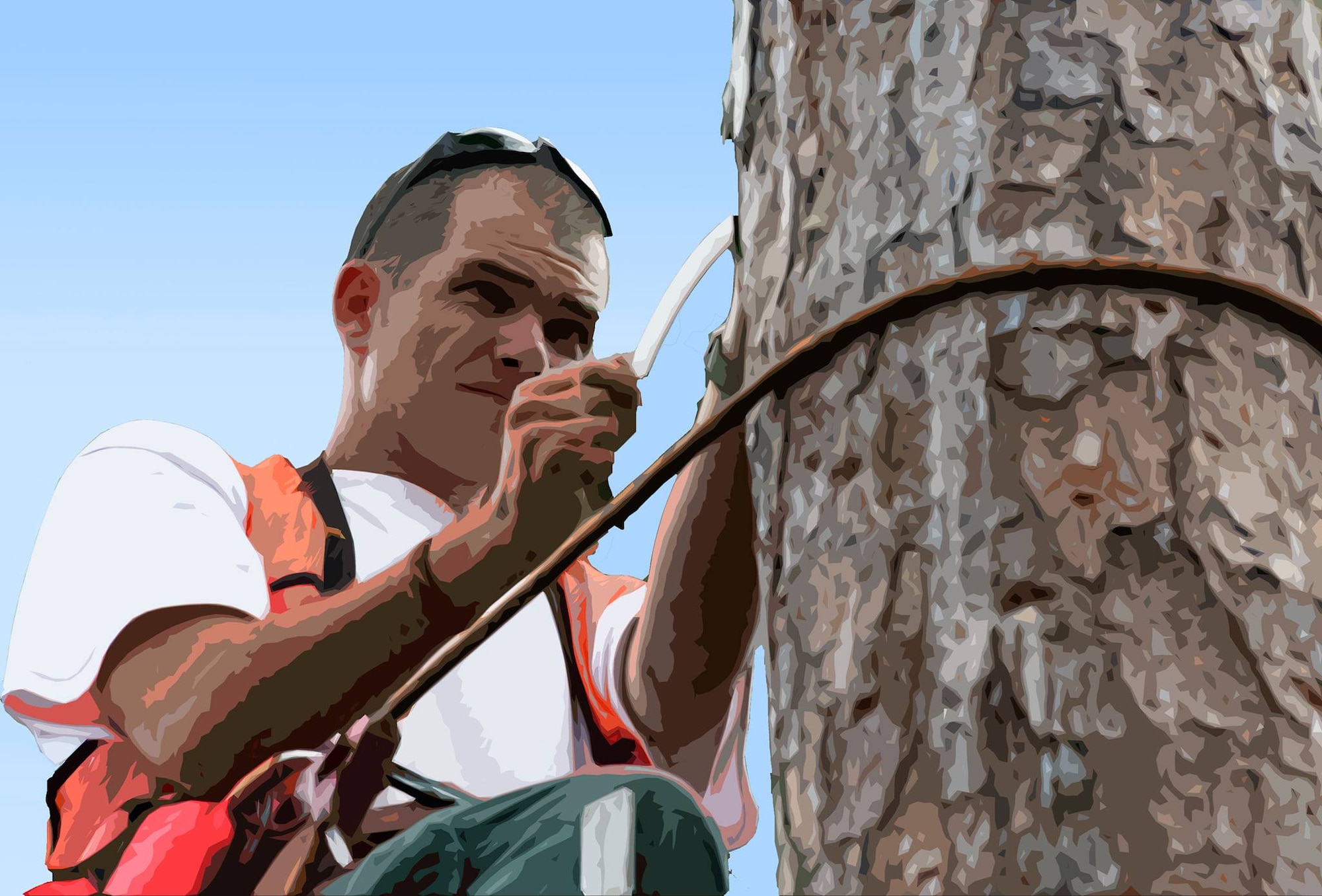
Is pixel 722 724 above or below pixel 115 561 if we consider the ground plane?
below

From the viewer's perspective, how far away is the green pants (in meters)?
1.09

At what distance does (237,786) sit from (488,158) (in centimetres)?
104

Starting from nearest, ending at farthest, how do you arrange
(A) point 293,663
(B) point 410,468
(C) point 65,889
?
1. (C) point 65,889
2. (A) point 293,663
3. (B) point 410,468

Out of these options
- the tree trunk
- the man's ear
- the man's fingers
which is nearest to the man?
the man's fingers

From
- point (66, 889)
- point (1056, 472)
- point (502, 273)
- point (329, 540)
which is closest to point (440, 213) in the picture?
point (502, 273)

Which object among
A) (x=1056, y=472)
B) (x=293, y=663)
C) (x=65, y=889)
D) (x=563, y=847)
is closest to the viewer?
(x=1056, y=472)

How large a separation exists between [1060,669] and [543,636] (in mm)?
1058

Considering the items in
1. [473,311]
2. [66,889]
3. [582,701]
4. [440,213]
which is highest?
[440,213]

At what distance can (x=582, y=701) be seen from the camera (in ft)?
5.31

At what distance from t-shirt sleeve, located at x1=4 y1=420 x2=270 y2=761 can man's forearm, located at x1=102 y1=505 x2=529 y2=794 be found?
0.05 meters

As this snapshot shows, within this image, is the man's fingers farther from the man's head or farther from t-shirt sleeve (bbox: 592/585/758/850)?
the man's head

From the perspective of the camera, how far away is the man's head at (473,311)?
5.80 ft

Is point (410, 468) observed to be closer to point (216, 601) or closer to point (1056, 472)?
point (216, 601)

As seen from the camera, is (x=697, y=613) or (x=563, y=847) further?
(x=697, y=613)
